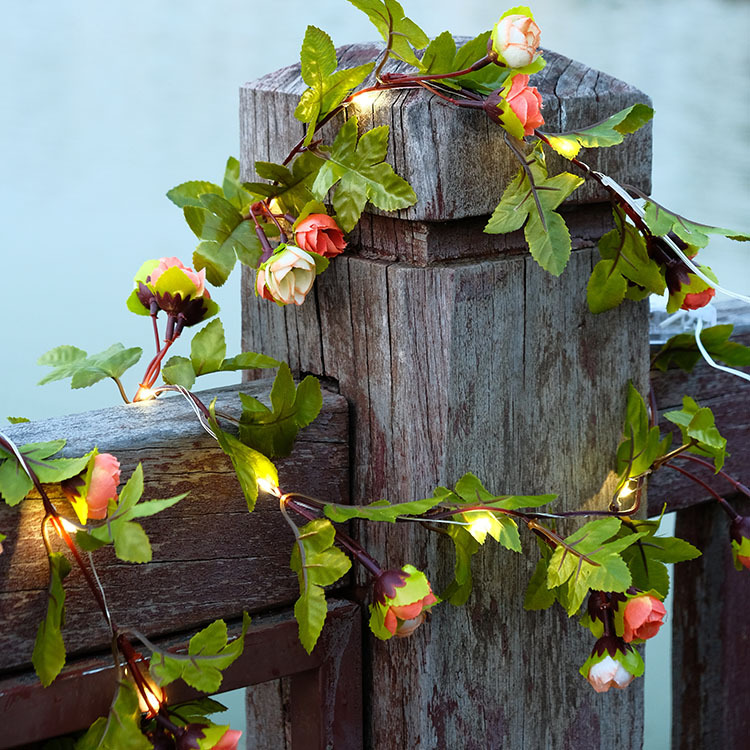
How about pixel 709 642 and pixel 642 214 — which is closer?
pixel 642 214

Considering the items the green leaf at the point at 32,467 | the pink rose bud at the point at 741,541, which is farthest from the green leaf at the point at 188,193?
the pink rose bud at the point at 741,541

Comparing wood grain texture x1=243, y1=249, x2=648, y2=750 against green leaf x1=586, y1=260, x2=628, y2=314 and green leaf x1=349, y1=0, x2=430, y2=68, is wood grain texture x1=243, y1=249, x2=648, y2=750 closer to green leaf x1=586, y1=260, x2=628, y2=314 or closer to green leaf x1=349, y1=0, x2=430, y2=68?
green leaf x1=586, y1=260, x2=628, y2=314

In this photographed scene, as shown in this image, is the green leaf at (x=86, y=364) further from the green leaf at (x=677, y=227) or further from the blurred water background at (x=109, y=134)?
the blurred water background at (x=109, y=134)

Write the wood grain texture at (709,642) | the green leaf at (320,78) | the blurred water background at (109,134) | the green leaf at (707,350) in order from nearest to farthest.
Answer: the green leaf at (320,78), the green leaf at (707,350), the wood grain texture at (709,642), the blurred water background at (109,134)

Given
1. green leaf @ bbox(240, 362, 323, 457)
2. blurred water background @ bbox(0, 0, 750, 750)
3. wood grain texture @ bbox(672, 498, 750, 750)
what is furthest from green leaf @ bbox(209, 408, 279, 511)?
blurred water background @ bbox(0, 0, 750, 750)

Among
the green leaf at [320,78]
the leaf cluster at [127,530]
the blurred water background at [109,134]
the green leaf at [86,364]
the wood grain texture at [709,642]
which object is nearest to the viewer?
the leaf cluster at [127,530]

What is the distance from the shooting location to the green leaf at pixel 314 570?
0.75 meters

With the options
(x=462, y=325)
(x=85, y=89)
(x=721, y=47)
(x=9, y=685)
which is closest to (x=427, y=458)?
(x=462, y=325)

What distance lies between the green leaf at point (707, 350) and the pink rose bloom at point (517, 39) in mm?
414

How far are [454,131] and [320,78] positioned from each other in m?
0.13

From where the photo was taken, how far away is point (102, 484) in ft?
2.27

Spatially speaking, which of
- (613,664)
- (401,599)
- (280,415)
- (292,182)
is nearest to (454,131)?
(292,182)

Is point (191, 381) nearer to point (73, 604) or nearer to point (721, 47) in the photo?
point (73, 604)

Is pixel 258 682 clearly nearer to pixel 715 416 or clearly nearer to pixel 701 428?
pixel 701 428
